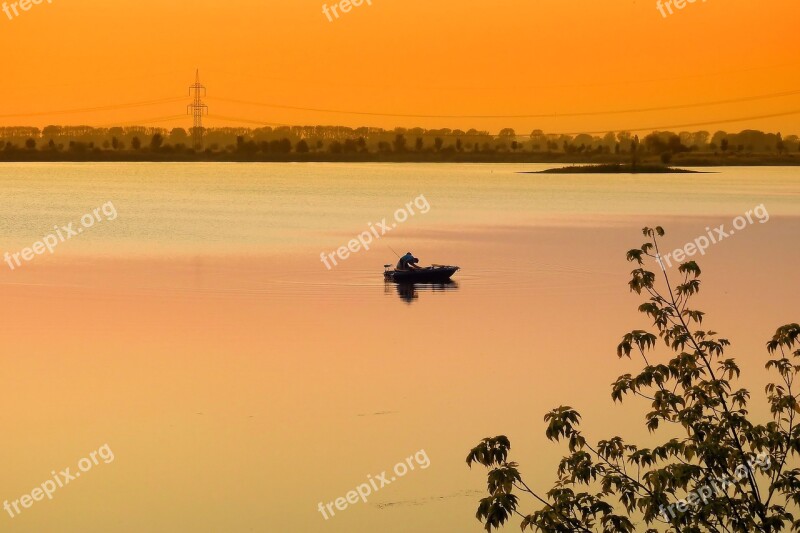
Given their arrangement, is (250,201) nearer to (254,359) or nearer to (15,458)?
(254,359)

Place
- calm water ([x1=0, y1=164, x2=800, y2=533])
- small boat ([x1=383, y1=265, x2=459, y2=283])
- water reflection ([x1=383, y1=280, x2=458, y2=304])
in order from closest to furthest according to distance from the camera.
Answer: calm water ([x1=0, y1=164, x2=800, y2=533]), water reflection ([x1=383, y1=280, x2=458, y2=304]), small boat ([x1=383, y1=265, x2=459, y2=283])

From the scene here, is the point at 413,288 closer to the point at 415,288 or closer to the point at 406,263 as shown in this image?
the point at 415,288

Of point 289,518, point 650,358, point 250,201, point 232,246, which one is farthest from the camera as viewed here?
point 250,201

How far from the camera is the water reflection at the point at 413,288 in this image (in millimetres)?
38125

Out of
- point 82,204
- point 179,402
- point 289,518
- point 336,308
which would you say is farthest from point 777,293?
point 82,204

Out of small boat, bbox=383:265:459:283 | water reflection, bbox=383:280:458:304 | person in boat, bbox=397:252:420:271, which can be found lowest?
water reflection, bbox=383:280:458:304

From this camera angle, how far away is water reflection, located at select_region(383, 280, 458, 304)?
3812 centimetres

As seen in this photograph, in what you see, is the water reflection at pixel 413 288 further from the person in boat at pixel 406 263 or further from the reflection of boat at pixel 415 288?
the person in boat at pixel 406 263

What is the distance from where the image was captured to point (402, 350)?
28.3 m

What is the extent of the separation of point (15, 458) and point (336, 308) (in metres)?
17.3

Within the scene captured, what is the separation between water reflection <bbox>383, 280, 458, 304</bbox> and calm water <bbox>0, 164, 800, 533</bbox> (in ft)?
0.47

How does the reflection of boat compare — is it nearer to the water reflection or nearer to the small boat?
the water reflection

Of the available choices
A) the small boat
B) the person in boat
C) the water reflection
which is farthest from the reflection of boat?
the person in boat

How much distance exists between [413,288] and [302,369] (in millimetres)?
14233
